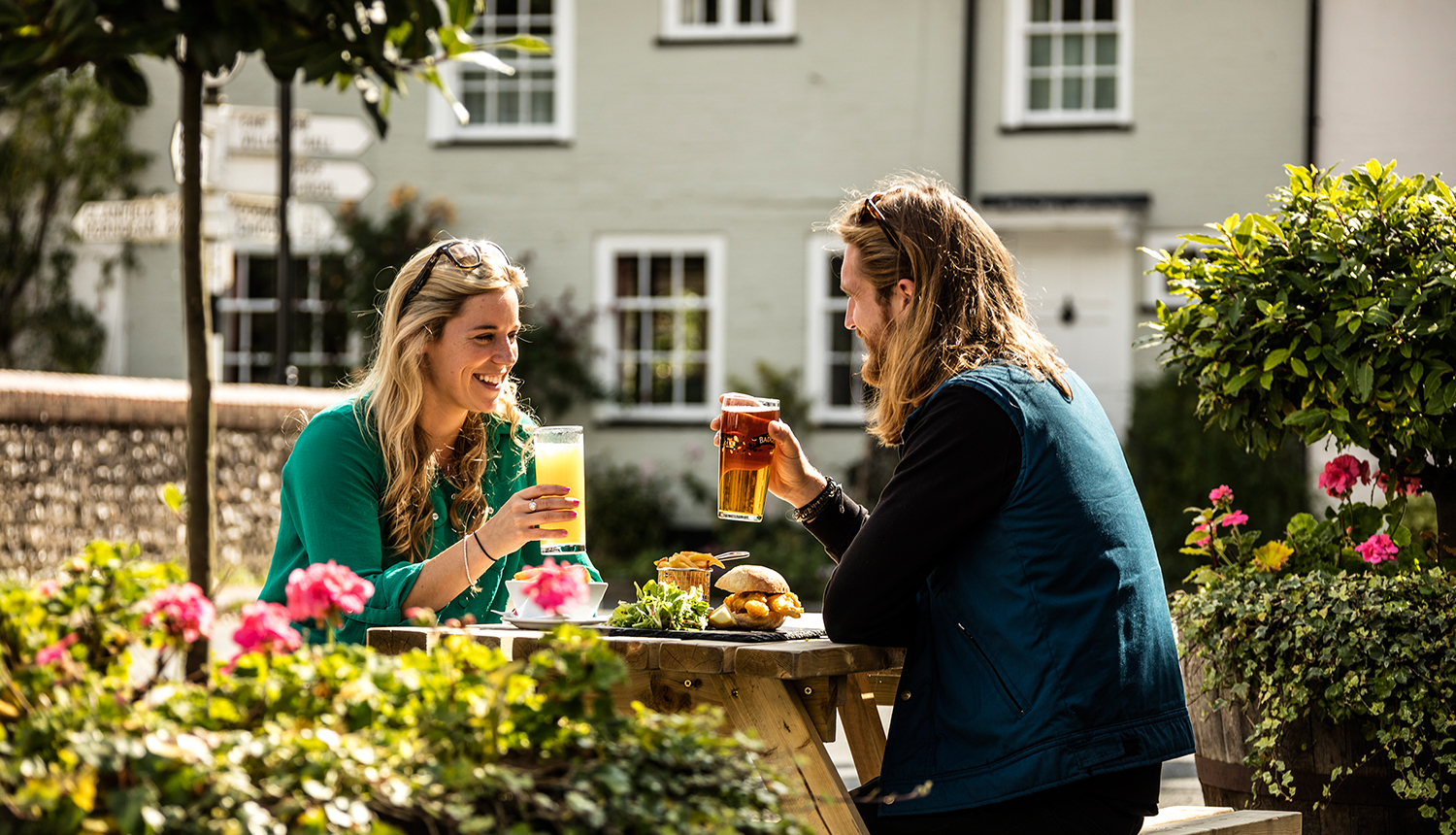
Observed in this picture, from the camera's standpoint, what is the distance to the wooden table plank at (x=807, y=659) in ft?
7.42

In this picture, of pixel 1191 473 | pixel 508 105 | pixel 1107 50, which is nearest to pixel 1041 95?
pixel 1107 50

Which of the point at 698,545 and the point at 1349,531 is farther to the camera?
the point at 698,545

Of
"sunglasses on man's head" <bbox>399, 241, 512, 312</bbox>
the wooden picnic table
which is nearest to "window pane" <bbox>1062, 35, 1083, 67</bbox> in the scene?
"sunglasses on man's head" <bbox>399, 241, 512, 312</bbox>

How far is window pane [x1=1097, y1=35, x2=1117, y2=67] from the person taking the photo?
1320 centimetres

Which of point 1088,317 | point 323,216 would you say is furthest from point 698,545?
point 323,216

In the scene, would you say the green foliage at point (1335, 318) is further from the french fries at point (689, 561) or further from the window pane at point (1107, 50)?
the window pane at point (1107, 50)

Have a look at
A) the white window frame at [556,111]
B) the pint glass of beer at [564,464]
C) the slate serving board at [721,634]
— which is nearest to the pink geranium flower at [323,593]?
the slate serving board at [721,634]

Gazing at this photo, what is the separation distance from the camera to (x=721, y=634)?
2432mm

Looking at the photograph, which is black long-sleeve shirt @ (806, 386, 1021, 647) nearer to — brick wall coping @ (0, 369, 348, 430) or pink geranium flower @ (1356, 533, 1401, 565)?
pink geranium flower @ (1356, 533, 1401, 565)

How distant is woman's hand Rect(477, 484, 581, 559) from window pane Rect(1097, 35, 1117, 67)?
11.7m

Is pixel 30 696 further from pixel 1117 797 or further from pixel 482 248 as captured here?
pixel 482 248

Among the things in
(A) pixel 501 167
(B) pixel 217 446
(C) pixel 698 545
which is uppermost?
(A) pixel 501 167

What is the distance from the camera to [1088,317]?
1302 cm

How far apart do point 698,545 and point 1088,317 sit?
411 cm
